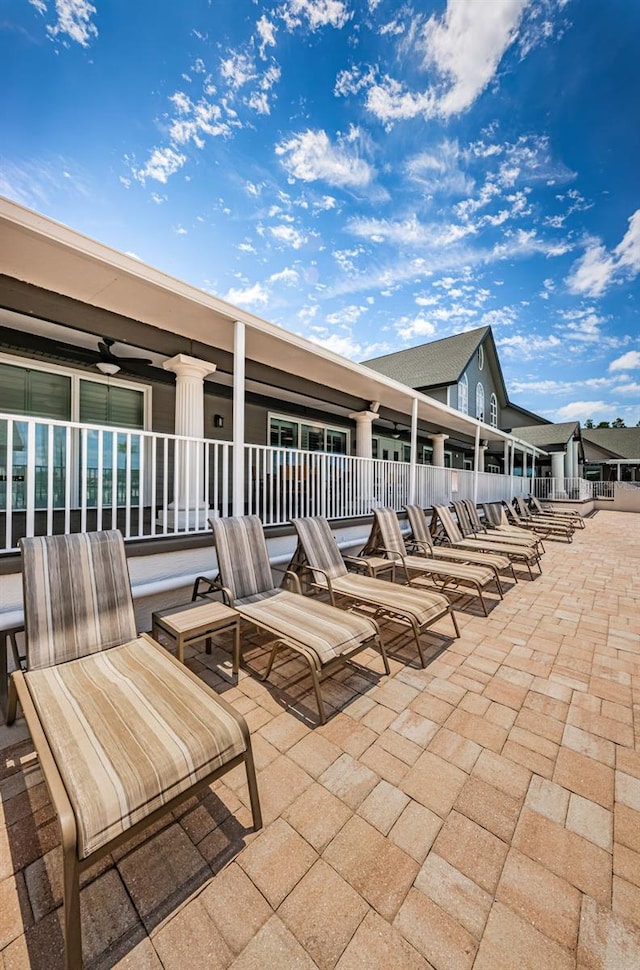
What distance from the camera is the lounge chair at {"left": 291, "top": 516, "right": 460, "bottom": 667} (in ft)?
11.0

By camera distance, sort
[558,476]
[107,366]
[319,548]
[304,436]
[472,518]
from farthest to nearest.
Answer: [558,476] < [304,436] < [472,518] < [107,366] < [319,548]

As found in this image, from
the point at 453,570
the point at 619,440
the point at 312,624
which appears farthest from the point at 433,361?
the point at 619,440

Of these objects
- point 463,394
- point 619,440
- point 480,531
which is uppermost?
point 619,440

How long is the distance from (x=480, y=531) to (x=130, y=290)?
779 centimetres

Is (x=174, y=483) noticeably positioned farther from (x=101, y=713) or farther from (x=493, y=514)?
(x=493, y=514)

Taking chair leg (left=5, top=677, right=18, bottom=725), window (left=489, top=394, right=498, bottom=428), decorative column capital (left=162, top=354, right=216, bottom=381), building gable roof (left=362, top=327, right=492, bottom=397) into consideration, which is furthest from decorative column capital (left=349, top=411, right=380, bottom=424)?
window (left=489, top=394, right=498, bottom=428)

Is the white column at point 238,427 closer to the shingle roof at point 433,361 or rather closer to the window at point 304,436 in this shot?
the window at point 304,436

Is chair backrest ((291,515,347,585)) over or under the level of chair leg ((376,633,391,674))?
over

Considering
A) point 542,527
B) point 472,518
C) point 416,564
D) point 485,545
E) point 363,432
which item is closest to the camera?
point 416,564

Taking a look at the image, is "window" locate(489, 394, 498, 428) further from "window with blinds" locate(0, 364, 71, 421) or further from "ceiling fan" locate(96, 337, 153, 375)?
"window with blinds" locate(0, 364, 71, 421)

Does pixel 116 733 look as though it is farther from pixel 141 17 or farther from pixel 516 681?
pixel 141 17

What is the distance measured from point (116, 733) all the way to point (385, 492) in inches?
268

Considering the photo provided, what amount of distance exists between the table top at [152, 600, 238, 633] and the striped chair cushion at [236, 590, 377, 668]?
0.48 feet

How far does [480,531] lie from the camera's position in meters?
8.37
